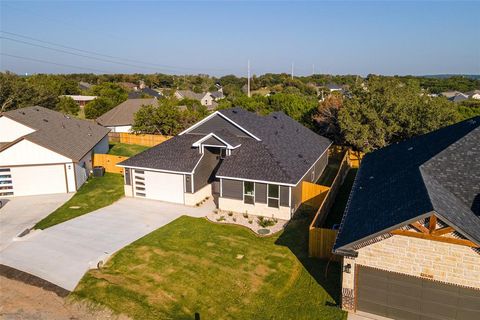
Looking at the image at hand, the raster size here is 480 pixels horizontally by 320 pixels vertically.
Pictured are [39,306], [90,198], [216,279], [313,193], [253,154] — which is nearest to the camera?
[39,306]

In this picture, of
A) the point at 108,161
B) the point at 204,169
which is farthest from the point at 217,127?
the point at 108,161

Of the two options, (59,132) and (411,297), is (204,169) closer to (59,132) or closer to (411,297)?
(59,132)

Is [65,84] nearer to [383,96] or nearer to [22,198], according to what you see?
[22,198]

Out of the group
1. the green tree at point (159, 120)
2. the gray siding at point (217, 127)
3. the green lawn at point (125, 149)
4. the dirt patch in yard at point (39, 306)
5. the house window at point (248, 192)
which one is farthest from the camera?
the green tree at point (159, 120)

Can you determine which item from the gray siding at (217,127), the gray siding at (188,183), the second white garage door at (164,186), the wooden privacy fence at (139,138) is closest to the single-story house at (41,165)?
the second white garage door at (164,186)

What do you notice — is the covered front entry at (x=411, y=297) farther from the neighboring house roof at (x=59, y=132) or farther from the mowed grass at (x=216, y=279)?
the neighboring house roof at (x=59, y=132)
